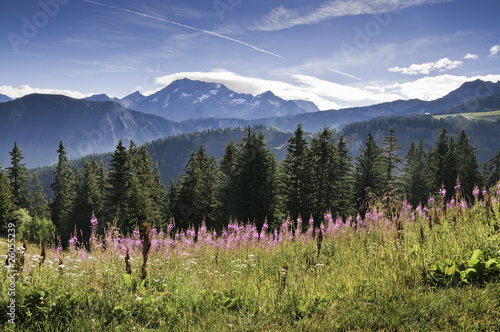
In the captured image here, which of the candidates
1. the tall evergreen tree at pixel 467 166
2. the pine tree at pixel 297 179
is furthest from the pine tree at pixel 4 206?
the tall evergreen tree at pixel 467 166

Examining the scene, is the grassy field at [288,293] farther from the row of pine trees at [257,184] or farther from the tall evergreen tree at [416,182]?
the tall evergreen tree at [416,182]

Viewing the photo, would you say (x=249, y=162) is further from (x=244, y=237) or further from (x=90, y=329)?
(x=90, y=329)

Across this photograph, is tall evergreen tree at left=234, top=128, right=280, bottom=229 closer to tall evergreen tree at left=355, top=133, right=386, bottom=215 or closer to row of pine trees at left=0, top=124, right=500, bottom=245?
row of pine trees at left=0, top=124, right=500, bottom=245

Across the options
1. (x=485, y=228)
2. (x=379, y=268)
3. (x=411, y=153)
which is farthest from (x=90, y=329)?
(x=411, y=153)

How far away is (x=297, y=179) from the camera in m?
37.2

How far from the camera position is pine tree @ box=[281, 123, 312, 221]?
3688 centimetres

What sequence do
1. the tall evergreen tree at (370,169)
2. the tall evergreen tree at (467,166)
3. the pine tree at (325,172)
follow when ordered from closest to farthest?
the pine tree at (325,172) < the tall evergreen tree at (370,169) < the tall evergreen tree at (467,166)

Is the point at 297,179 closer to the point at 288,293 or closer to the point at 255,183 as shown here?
the point at 255,183

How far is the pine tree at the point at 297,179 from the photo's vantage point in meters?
36.9

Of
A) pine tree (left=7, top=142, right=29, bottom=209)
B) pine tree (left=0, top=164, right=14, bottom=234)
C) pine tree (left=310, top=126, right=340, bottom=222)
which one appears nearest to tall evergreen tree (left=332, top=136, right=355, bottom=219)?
pine tree (left=310, top=126, right=340, bottom=222)

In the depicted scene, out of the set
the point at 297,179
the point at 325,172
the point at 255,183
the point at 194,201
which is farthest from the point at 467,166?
the point at 194,201

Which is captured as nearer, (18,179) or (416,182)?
(416,182)

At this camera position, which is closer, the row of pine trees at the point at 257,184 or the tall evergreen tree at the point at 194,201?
the row of pine trees at the point at 257,184

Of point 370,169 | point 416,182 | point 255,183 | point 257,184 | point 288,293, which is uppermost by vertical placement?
point 288,293
